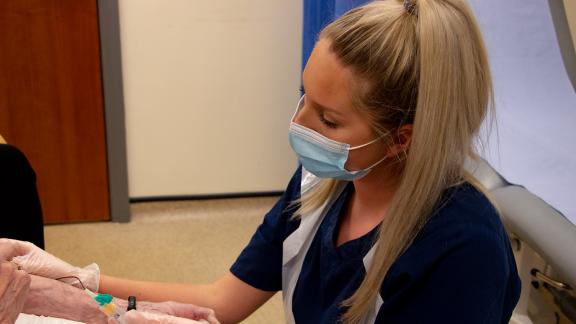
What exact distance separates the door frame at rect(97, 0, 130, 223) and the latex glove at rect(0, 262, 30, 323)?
1636mm

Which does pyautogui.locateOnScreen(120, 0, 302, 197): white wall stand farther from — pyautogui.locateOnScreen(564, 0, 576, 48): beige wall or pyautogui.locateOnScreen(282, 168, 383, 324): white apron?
pyautogui.locateOnScreen(282, 168, 383, 324): white apron

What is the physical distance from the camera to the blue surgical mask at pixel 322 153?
966 millimetres

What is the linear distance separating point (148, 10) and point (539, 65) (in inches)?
61.0

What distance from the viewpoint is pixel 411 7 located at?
0.89 meters

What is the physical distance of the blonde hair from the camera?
857 mm

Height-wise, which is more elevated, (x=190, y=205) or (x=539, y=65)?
(x=539, y=65)

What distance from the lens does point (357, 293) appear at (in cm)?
94

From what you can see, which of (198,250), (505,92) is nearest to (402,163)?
(505,92)

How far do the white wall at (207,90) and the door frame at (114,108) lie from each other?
87 millimetres

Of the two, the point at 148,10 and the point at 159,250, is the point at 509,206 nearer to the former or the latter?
the point at 159,250

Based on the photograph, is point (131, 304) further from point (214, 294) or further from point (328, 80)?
point (328, 80)

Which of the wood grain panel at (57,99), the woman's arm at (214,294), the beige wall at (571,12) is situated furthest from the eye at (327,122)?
the wood grain panel at (57,99)

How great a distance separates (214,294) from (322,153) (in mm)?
426

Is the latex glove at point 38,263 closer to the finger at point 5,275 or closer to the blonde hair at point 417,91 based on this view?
the finger at point 5,275
